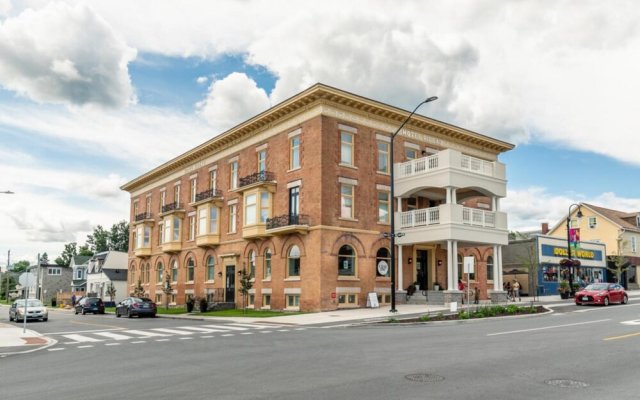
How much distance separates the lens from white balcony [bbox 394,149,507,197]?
3312cm

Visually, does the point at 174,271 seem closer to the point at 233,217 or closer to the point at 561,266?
the point at 233,217

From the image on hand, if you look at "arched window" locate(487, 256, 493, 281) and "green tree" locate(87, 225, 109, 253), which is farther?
"green tree" locate(87, 225, 109, 253)

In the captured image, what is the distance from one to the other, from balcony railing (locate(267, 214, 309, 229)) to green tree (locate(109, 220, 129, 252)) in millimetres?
94170

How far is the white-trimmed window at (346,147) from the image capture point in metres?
34.1

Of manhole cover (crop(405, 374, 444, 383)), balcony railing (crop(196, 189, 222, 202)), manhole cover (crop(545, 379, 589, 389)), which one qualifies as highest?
balcony railing (crop(196, 189, 222, 202))

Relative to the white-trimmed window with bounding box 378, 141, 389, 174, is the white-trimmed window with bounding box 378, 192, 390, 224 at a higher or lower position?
lower

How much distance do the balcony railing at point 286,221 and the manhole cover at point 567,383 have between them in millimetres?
24391

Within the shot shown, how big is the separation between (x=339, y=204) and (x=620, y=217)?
47.0 meters

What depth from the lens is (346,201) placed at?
3403 cm

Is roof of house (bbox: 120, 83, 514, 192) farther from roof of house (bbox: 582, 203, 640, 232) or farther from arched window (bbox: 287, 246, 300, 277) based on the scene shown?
roof of house (bbox: 582, 203, 640, 232)

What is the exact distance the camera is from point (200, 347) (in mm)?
15789

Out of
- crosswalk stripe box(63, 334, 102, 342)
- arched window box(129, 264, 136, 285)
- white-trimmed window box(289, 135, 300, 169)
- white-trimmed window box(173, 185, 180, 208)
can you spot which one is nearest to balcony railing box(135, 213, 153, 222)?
white-trimmed window box(173, 185, 180, 208)

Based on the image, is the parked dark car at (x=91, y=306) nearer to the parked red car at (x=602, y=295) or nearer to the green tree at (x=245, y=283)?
the green tree at (x=245, y=283)

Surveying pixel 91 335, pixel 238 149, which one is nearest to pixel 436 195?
pixel 238 149
